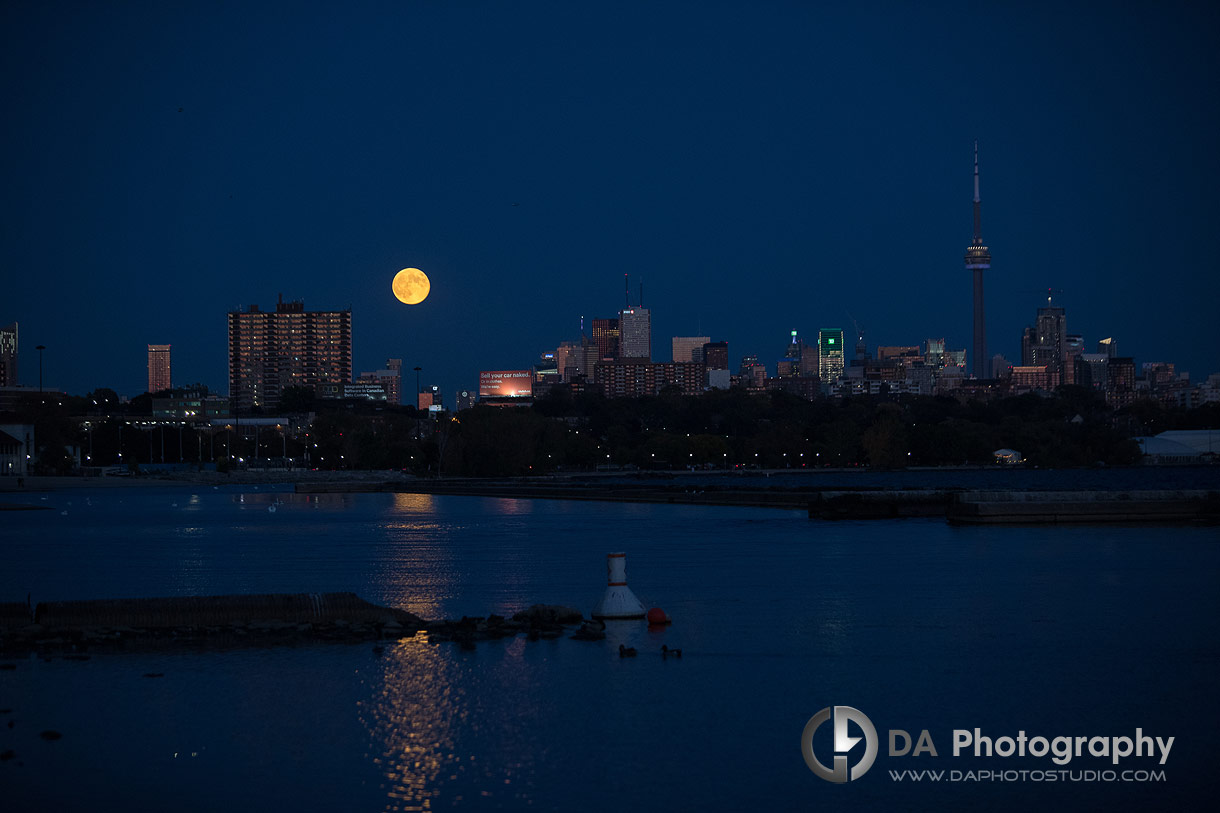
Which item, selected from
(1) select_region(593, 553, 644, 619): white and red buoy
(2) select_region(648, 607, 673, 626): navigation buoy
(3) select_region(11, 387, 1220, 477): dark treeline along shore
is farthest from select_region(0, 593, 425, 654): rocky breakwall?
(3) select_region(11, 387, 1220, 477): dark treeline along shore

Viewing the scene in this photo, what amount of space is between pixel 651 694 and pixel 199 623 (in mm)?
7525

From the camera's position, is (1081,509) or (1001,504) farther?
(1001,504)

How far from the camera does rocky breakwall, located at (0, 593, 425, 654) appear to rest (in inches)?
658

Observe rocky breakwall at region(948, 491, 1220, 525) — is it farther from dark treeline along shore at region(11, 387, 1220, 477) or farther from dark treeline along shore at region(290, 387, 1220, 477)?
dark treeline along shore at region(290, 387, 1220, 477)

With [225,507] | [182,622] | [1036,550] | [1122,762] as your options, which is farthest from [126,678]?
[225,507]

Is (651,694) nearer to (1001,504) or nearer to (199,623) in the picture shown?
(199,623)

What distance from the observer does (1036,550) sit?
31234 millimetres

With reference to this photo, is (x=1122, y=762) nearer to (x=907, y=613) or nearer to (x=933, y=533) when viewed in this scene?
(x=907, y=613)

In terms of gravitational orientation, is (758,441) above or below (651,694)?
above

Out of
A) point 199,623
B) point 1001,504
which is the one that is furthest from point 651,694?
point 1001,504

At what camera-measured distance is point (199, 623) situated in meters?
17.7

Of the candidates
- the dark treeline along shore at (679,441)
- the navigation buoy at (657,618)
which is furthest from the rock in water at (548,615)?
the dark treeline along shore at (679,441)

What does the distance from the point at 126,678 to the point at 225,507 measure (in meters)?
55.6

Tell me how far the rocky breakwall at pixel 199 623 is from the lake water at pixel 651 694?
858 mm
